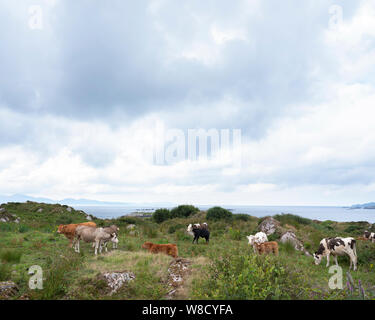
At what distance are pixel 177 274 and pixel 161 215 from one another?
3228 centimetres

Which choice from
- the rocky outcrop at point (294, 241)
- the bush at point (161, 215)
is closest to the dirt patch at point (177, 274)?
the rocky outcrop at point (294, 241)

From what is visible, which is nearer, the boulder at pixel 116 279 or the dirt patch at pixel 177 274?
the dirt patch at pixel 177 274

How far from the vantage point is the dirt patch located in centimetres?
667

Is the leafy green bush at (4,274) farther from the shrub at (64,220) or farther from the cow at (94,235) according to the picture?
the shrub at (64,220)

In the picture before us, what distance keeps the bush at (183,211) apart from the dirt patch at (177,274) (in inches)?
1219

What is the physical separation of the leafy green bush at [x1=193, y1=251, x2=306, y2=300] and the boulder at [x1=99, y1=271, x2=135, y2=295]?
7.54 ft

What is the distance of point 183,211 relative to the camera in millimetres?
40312

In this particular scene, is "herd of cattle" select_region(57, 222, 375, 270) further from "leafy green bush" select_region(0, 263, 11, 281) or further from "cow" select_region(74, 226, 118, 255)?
"leafy green bush" select_region(0, 263, 11, 281)

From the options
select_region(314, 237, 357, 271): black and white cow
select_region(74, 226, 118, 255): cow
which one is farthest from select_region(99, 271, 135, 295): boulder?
select_region(314, 237, 357, 271): black and white cow

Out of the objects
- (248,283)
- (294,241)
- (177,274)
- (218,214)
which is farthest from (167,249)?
(218,214)

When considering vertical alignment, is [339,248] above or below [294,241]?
above

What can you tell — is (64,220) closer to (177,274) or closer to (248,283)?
(177,274)

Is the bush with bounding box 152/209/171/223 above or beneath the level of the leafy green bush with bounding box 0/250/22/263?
beneath

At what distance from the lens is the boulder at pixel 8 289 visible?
621cm
